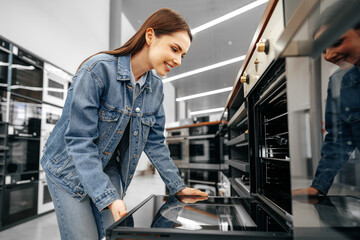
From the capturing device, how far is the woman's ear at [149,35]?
995 millimetres

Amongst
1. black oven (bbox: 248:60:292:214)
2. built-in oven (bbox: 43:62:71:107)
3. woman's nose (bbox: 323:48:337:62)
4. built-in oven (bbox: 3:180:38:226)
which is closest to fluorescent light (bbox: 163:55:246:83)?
built-in oven (bbox: 43:62:71:107)

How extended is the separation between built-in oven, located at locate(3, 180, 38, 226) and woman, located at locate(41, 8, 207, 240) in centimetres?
205

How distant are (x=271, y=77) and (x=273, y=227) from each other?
495 mm

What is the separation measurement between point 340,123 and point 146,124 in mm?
812

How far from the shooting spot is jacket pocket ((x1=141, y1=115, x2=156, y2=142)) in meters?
1.08

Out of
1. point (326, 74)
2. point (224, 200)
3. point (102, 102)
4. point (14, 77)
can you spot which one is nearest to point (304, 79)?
point (326, 74)

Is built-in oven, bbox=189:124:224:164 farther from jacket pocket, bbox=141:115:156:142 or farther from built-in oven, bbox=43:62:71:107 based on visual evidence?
jacket pocket, bbox=141:115:156:142

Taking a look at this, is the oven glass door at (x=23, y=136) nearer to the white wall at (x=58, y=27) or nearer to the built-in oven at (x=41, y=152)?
the built-in oven at (x=41, y=152)

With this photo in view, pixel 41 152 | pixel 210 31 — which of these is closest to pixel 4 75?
pixel 41 152

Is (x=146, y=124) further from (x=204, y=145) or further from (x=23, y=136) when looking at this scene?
(x=204, y=145)

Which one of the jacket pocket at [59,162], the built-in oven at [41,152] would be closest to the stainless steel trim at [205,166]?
the built-in oven at [41,152]

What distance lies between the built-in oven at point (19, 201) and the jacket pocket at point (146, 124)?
87.2 inches

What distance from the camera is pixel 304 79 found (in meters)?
0.42

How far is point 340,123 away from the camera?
1.29 feet
